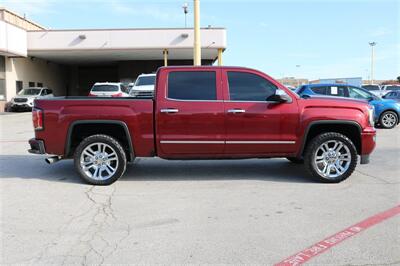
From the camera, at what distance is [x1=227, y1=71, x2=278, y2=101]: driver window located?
267 inches

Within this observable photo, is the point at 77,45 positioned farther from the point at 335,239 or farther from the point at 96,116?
the point at 335,239

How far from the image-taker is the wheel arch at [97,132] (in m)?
6.58

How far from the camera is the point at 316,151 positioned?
6777 mm

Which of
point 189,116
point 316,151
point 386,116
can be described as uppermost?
point 189,116

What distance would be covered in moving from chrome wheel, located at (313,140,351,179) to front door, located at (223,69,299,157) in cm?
49

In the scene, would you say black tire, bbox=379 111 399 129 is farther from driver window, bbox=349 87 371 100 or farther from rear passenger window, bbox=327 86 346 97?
rear passenger window, bbox=327 86 346 97

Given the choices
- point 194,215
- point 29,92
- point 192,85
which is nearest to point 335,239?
point 194,215

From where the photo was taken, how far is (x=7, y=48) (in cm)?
2652

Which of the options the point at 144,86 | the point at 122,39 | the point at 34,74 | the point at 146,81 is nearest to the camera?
the point at 144,86

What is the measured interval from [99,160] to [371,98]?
451 inches

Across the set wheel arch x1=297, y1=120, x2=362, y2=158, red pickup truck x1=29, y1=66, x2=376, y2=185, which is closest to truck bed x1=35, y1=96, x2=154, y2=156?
red pickup truck x1=29, y1=66, x2=376, y2=185

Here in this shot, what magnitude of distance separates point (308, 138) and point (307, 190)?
1017 mm

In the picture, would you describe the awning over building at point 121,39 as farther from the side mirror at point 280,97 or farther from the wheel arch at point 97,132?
the side mirror at point 280,97

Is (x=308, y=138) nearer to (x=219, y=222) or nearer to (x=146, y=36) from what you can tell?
(x=219, y=222)
